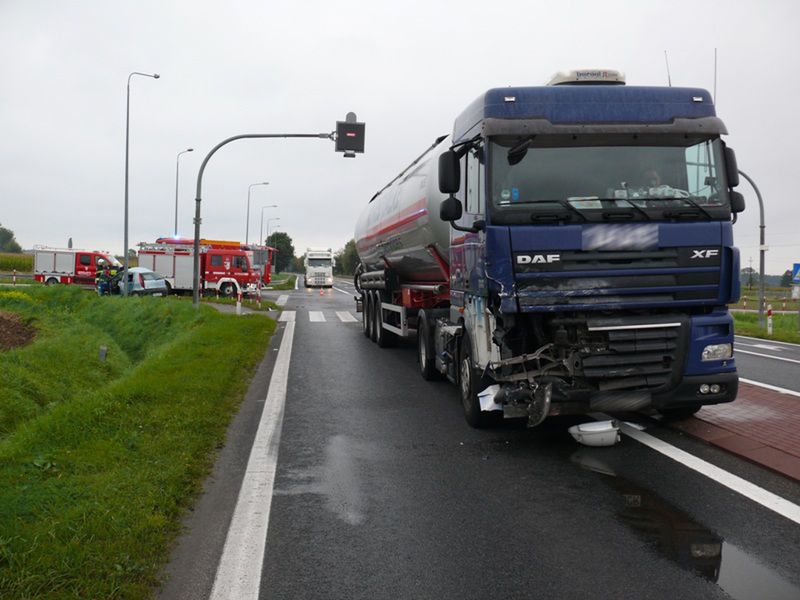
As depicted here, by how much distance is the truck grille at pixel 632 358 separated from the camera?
626 cm

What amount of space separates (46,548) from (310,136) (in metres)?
17.9

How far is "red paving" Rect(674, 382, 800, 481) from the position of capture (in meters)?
6.10

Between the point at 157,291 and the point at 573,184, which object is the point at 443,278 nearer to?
the point at 573,184

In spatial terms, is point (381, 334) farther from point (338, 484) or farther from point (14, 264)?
point (14, 264)

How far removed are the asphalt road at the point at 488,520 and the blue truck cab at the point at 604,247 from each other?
25.7 inches

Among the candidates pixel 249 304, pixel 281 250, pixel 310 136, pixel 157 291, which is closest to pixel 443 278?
pixel 310 136

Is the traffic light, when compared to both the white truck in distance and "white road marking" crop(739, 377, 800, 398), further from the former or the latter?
the white truck in distance

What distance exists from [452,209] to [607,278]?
5.75 feet

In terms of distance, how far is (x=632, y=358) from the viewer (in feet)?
20.6

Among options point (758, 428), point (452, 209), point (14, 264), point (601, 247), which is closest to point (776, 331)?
point (758, 428)

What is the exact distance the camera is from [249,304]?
3047 cm

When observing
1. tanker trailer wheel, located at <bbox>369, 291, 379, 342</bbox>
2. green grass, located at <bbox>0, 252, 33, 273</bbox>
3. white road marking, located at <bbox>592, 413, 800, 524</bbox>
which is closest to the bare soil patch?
tanker trailer wheel, located at <bbox>369, 291, 379, 342</bbox>

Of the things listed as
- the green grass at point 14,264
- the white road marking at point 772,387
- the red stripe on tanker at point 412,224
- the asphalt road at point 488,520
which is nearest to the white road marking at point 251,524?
the asphalt road at point 488,520

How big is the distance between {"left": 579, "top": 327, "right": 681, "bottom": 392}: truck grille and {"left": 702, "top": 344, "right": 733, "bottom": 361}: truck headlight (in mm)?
292
